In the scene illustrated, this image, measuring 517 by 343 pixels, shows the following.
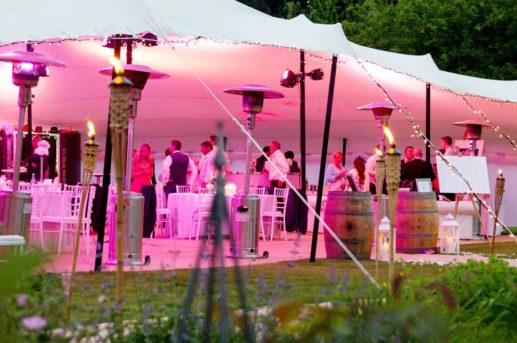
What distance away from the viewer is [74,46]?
38.2ft

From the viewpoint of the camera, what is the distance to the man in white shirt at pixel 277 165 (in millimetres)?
14961

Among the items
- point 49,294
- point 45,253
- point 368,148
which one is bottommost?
point 49,294

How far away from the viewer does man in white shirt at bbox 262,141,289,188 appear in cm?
1496

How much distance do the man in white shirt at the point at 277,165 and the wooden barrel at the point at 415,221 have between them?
2699 millimetres

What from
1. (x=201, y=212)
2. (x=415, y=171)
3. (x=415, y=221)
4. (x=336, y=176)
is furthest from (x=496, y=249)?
(x=201, y=212)

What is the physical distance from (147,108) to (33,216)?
6.07 metres

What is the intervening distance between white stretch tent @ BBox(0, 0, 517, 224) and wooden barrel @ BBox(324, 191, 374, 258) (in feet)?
4.65

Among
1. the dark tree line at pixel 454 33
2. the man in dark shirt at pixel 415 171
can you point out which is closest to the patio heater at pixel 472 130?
the man in dark shirt at pixel 415 171

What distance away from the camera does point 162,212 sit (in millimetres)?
14484

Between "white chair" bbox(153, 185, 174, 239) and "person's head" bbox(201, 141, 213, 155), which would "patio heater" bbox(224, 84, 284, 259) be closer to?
"white chair" bbox(153, 185, 174, 239)

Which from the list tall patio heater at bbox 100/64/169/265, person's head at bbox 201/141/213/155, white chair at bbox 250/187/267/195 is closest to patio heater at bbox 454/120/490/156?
white chair at bbox 250/187/267/195

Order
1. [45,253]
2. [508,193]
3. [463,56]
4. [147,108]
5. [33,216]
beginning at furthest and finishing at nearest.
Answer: [463,56] → [508,193] → [147,108] → [33,216] → [45,253]

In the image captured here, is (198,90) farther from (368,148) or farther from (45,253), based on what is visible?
(45,253)

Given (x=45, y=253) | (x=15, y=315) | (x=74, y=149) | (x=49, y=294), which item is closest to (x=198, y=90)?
(x=74, y=149)
